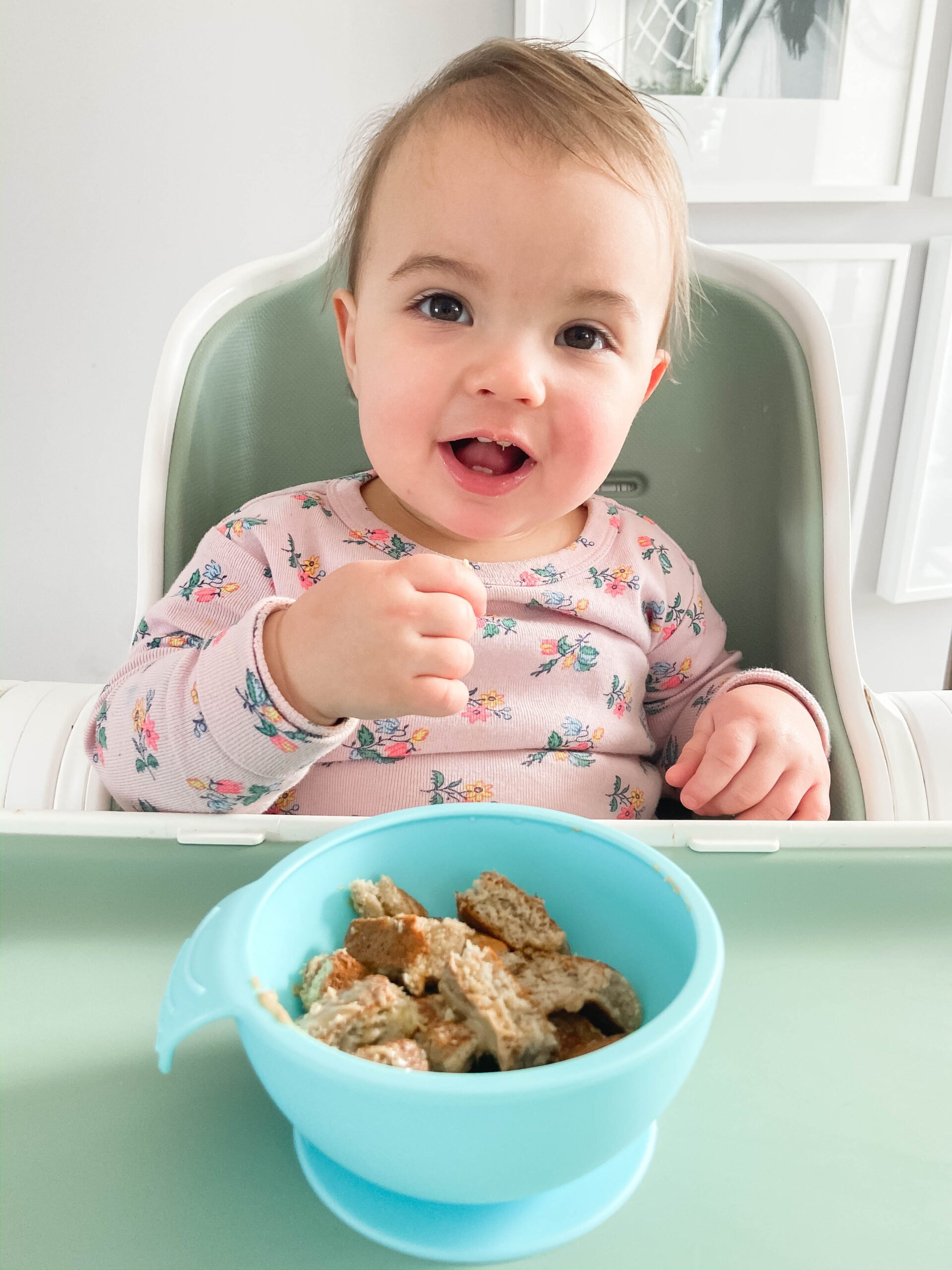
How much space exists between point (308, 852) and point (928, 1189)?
26 cm

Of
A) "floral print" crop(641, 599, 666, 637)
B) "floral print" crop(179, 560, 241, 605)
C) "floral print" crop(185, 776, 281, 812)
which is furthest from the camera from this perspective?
"floral print" crop(641, 599, 666, 637)

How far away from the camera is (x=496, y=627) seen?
720 millimetres

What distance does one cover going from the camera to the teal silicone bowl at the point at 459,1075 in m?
0.27

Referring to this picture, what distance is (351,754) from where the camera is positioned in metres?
0.67

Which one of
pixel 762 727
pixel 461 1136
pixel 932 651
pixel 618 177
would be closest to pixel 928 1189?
pixel 461 1136

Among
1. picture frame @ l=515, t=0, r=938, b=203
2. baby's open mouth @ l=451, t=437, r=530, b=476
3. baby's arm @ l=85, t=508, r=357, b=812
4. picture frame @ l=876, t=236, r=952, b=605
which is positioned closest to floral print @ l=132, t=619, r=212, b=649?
baby's arm @ l=85, t=508, r=357, b=812

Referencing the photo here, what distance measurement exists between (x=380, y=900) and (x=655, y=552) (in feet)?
1.57

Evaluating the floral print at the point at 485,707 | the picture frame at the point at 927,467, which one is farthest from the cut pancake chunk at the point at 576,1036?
the picture frame at the point at 927,467

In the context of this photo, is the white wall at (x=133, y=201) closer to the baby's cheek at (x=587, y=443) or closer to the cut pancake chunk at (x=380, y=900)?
the baby's cheek at (x=587, y=443)

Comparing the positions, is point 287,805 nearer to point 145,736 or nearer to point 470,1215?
point 145,736

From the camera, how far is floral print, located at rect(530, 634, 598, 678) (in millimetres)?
722

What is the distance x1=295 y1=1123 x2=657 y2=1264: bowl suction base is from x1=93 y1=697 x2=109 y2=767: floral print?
349 mm

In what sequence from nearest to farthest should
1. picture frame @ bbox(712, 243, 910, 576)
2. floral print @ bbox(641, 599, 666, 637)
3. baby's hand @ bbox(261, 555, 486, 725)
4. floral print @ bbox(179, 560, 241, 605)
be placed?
baby's hand @ bbox(261, 555, 486, 725)
floral print @ bbox(179, 560, 241, 605)
floral print @ bbox(641, 599, 666, 637)
picture frame @ bbox(712, 243, 910, 576)

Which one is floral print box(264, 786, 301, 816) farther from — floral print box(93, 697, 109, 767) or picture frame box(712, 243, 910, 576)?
picture frame box(712, 243, 910, 576)
